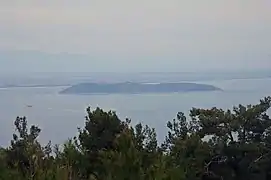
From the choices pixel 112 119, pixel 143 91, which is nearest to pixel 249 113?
pixel 112 119

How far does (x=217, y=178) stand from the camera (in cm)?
726

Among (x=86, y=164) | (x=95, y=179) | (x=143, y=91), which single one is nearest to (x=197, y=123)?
(x=86, y=164)

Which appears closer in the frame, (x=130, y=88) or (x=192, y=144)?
(x=192, y=144)

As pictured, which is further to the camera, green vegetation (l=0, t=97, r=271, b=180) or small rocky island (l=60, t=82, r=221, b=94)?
small rocky island (l=60, t=82, r=221, b=94)

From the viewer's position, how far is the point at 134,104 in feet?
91.0

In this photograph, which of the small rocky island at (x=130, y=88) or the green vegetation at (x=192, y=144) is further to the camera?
→ the small rocky island at (x=130, y=88)

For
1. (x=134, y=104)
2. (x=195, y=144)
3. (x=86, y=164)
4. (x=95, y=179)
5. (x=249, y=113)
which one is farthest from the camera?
(x=134, y=104)

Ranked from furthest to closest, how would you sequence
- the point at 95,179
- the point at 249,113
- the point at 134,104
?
the point at 134,104
the point at 249,113
the point at 95,179

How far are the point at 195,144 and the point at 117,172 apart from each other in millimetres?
2742

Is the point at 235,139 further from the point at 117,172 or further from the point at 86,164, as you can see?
the point at 117,172

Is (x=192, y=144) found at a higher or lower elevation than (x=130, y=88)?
lower

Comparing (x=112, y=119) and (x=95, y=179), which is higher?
(x=112, y=119)

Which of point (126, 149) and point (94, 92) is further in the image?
point (94, 92)

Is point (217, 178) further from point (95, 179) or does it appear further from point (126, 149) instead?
point (126, 149)
